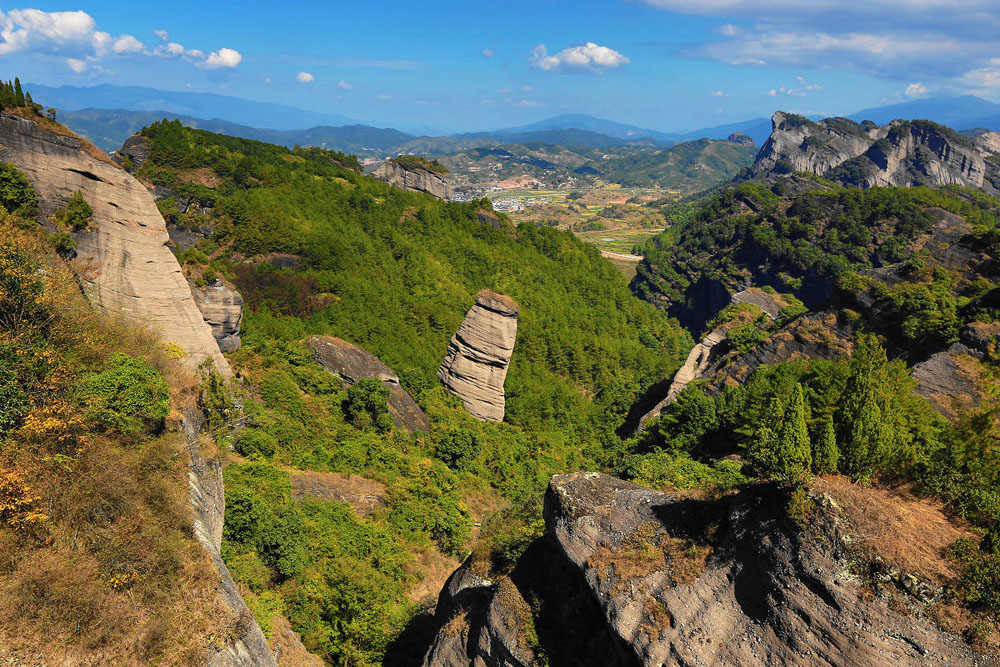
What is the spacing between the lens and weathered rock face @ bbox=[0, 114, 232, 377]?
76.6 ft

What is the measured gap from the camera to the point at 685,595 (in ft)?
36.9

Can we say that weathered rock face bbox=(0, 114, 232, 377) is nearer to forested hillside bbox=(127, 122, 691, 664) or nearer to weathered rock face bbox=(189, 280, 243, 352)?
weathered rock face bbox=(189, 280, 243, 352)

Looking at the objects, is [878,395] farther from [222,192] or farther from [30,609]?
[222,192]

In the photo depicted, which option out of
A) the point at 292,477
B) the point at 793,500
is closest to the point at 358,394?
the point at 292,477

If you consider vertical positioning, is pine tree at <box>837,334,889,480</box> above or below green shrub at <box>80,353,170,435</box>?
above

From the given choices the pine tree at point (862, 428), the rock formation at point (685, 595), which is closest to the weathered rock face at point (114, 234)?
the rock formation at point (685, 595)

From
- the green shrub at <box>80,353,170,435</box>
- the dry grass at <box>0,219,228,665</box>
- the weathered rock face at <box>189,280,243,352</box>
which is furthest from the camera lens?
the weathered rock face at <box>189,280,243,352</box>

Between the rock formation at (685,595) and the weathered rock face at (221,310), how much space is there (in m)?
22.5

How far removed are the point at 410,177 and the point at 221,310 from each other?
59826 mm

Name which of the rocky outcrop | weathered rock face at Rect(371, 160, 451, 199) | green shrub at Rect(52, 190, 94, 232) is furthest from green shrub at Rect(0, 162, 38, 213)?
weathered rock face at Rect(371, 160, 451, 199)

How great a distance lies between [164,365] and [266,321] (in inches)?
801

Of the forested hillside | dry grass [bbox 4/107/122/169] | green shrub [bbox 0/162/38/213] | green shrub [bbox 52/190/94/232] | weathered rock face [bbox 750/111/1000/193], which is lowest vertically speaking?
the forested hillside

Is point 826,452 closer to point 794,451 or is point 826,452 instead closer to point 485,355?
point 794,451

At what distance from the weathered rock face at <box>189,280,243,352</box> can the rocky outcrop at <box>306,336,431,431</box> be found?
490 centimetres
